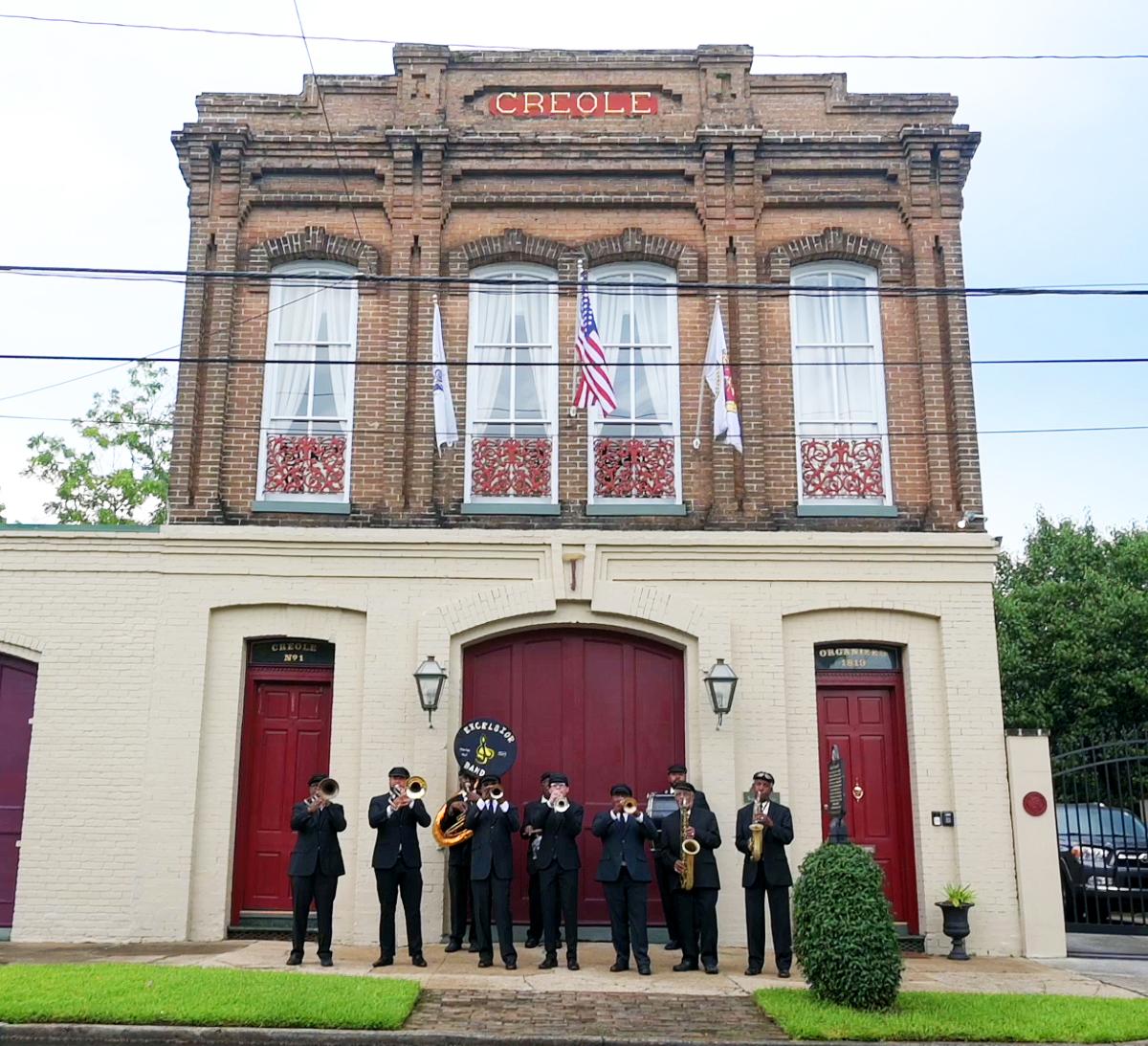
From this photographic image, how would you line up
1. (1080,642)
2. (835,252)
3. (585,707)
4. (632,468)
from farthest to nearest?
(1080,642) < (835,252) < (632,468) < (585,707)

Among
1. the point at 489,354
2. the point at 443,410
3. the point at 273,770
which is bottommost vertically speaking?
the point at 273,770

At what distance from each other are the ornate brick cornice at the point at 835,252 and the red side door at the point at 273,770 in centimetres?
716

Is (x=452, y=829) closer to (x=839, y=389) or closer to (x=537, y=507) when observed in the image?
(x=537, y=507)

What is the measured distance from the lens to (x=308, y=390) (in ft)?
45.3

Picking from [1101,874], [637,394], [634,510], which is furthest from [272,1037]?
[1101,874]

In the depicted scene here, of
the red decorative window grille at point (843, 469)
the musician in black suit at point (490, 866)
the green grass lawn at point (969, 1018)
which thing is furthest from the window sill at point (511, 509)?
the green grass lawn at point (969, 1018)

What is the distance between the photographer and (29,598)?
13.1m

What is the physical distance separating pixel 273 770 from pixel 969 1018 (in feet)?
25.2

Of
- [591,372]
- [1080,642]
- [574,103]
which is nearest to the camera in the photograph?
[591,372]

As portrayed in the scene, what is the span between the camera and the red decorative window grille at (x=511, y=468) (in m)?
13.4

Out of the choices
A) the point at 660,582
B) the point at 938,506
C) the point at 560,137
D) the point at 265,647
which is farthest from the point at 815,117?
the point at 265,647

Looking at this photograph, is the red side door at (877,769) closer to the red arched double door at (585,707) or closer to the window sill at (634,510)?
the red arched double door at (585,707)

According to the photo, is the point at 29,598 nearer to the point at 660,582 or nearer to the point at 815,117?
the point at 660,582

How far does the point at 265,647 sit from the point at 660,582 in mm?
4509
